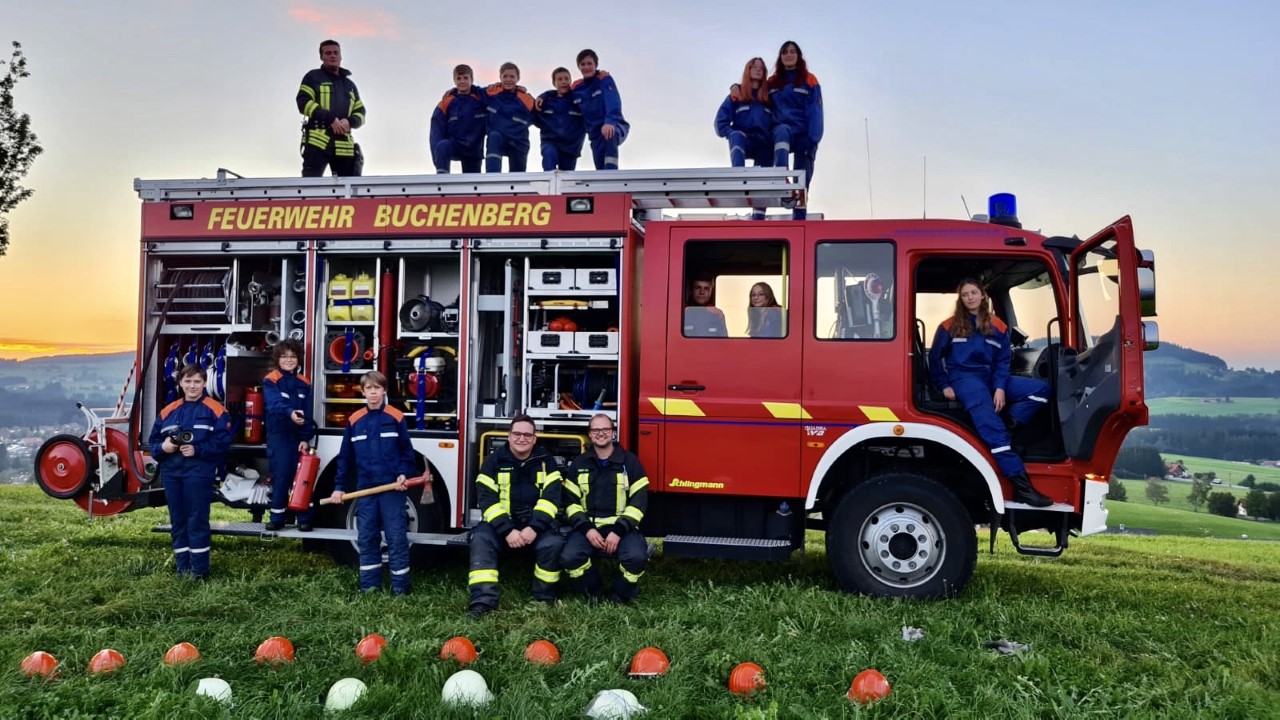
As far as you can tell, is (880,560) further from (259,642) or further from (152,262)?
(152,262)

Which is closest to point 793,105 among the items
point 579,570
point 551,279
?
point 551,279

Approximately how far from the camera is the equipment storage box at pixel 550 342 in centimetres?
644

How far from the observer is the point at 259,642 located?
4781mm

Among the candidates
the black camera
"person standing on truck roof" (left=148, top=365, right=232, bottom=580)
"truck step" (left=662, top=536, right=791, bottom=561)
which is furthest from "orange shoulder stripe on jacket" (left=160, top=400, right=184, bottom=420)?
"truck step" (left=662, top=536, right=791, bottom=561)

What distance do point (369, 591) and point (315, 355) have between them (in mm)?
2074

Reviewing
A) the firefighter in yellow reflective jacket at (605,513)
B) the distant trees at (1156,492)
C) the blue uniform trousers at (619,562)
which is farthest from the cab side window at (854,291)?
the distant trees at (1156,492)

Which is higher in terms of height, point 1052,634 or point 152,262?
point 152,262

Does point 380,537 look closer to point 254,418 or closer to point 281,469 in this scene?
point 281,469

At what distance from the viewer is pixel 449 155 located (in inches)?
329

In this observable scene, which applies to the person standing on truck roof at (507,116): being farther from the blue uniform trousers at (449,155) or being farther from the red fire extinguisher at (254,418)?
the red fire extinguisher at (254,418)

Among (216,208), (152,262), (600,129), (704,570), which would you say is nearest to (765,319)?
(704,570)

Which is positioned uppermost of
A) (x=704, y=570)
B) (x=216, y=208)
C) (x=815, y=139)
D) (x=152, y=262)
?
(x=815, y=139)

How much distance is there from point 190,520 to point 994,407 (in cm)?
612

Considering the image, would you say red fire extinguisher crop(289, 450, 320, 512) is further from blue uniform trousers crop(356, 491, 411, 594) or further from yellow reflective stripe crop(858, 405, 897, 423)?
yellow reflective stripe crop(858, 405, 897, 423)
